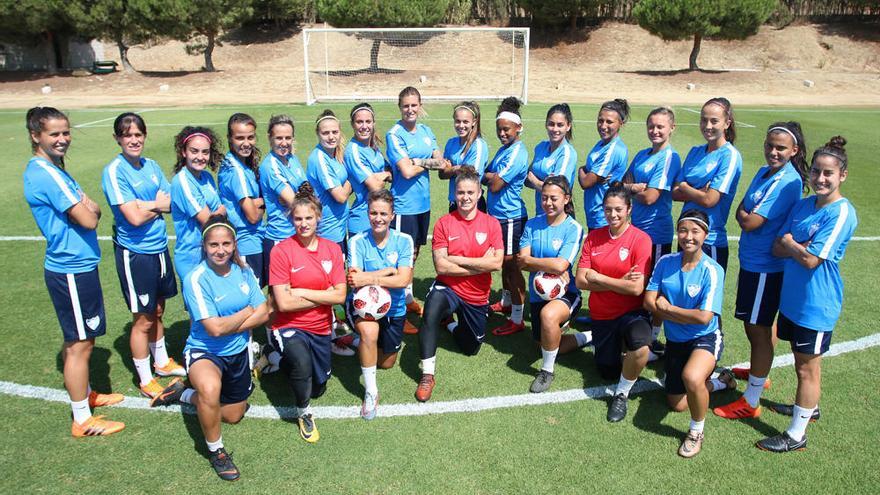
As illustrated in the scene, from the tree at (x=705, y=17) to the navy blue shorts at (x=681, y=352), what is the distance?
33.6 metres

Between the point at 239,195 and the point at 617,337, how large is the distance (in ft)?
11.1

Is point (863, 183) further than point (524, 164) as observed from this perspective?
Yes

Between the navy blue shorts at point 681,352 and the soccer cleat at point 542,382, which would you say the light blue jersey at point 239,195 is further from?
the navy blue shorts at point 681,352

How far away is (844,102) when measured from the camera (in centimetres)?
2541

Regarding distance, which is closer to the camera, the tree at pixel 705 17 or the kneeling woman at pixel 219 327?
the kneeling woman at pixel 219 327

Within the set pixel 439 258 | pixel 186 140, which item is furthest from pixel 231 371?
pixel 439 258

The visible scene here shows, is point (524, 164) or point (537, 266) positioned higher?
point (524, 164)

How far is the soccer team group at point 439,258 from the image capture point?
4.16 m

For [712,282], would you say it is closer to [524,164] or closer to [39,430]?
[524,164]

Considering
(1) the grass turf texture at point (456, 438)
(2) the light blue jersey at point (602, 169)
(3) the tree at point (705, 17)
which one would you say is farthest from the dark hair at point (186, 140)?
(3) the tree at point (705, 17)

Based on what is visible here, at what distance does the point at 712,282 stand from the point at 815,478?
1400 millimetres

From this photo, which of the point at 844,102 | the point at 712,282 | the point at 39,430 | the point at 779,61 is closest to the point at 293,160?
the point at 39,430

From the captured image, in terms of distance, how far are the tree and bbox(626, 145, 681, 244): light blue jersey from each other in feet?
106

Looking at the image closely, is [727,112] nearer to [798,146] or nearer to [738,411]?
[798,146]
